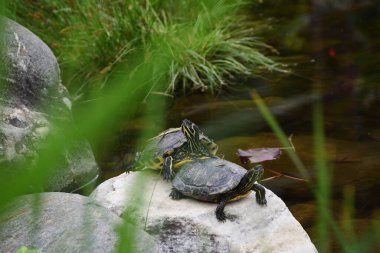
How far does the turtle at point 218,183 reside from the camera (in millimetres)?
2848

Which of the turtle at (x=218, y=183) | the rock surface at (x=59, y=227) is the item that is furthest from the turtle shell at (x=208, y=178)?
the rock surface at (x=59, y=227)

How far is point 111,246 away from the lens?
2.48 meters

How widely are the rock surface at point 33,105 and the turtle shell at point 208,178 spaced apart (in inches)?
35.2

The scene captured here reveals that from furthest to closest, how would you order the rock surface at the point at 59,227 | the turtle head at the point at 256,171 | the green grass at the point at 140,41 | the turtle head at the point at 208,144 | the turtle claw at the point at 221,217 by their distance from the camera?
the green grass at the point at 140,41 < the turtle head at the point at 208,144 < the turtle claw at the point at 221,217 < the turtle head at the point at 256,171 < the rock surface at the point at 59,227

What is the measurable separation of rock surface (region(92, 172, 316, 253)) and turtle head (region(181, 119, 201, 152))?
11.7 inches

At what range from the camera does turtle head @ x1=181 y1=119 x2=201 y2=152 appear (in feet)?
10.2

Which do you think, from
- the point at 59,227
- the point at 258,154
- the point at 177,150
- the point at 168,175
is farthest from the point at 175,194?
the point at 258,154

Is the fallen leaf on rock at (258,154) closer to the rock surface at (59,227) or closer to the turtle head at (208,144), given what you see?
the turtle head at (208,144)

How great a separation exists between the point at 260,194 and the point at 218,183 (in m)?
0.20

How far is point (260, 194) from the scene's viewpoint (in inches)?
116

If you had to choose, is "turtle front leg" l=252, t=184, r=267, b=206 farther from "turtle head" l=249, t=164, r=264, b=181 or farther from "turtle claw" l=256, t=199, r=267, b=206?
"turtle head" l=249, t=164, r=264, b=181

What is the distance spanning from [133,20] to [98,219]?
3432 mm

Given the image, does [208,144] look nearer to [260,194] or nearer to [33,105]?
[260,194]

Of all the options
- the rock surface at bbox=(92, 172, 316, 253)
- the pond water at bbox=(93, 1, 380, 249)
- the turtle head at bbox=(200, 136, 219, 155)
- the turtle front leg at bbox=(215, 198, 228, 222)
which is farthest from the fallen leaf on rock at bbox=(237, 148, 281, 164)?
the turtle front leg at bbox=(215, 198, 228, 222)
